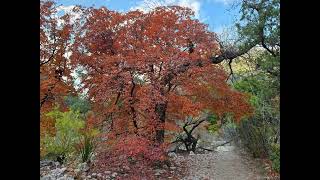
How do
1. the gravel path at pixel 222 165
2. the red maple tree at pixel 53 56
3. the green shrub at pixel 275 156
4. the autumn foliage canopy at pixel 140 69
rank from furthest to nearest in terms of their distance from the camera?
the gravel path at pixel 222 165
the autumn foliage canopy at pixel 140 69
the red maple tree at pixel 53 56
the green shrub at pixel 275 156

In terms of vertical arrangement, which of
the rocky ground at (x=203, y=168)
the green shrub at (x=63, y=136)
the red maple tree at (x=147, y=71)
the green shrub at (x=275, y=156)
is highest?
the red maple tree at (x=147, y=71)

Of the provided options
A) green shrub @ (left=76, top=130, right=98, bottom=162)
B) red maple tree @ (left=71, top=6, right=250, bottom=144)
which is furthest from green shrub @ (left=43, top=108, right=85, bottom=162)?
red maple tree @ (left=71, top=6, right=250, bottom=144)

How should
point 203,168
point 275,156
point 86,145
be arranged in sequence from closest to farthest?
point 275,156 → point 86,145 → point 203,168

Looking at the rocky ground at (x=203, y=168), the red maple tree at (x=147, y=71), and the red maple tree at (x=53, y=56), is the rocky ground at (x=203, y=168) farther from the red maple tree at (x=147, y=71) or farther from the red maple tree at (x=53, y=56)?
the red maple tree at (x=53, y=56)

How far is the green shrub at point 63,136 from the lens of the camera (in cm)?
432

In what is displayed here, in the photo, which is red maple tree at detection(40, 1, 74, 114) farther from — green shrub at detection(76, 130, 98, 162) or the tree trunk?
the tree trunk

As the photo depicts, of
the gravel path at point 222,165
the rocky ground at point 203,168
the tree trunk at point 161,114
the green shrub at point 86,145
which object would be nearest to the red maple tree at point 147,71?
the tree trunk at point 161,114

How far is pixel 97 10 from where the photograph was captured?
Answer: 181 inches

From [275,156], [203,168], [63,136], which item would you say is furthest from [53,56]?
[275,156]

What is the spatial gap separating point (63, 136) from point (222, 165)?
2108 millimetres

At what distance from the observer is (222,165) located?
4852 mm

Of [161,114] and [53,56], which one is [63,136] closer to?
[53,56]

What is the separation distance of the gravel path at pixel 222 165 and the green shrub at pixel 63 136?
1379 millimetres
